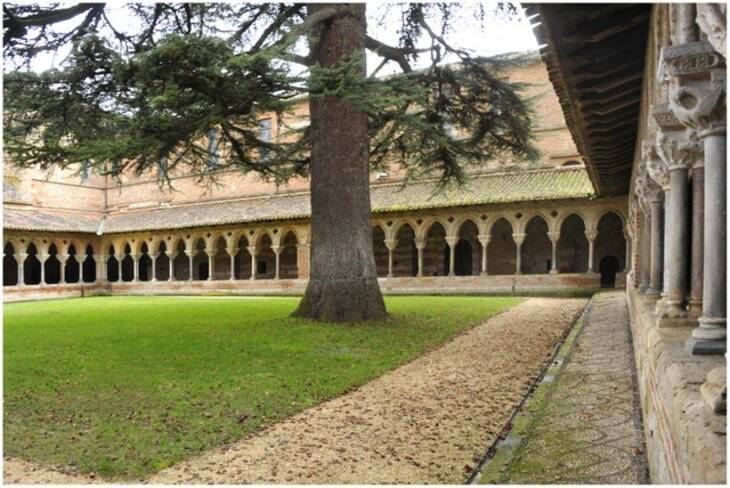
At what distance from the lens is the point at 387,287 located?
2392 cm

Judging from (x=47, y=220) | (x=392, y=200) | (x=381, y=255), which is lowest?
(x=381, y=255)

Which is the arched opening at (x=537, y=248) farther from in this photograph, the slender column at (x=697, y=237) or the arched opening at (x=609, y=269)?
the slender column at (x=697, y=237)

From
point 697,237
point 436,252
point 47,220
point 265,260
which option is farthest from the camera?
point 265,260

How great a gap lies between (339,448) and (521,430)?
1.38 metres

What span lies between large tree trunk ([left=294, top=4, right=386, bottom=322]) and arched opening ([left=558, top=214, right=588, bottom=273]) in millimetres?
14350

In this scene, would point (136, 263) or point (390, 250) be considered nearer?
point (390, 250)

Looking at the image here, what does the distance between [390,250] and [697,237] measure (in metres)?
20.6

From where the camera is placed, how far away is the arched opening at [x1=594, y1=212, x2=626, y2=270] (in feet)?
76.0

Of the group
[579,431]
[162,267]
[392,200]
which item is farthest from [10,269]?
[579,431]

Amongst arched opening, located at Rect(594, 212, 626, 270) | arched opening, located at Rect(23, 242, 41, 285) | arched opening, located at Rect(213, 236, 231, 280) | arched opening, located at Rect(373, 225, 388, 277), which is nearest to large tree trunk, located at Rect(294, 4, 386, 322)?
arched opening, located at Rect(594, 212, 626, 270)

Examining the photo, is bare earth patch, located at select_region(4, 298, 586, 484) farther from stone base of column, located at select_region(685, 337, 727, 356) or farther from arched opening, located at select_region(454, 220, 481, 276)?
arched opening, located at select_region(454, 220, 481, 276)

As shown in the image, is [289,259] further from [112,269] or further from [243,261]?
[112,269]

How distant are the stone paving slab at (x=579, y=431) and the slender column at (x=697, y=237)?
100 centimetres

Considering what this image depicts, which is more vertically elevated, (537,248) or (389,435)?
(537,248)
